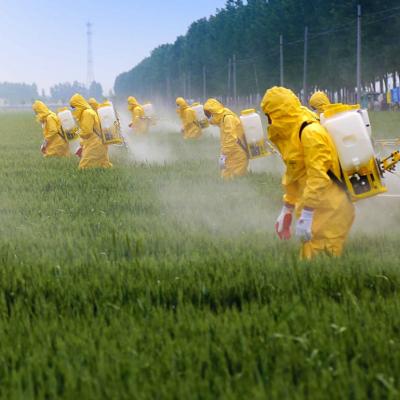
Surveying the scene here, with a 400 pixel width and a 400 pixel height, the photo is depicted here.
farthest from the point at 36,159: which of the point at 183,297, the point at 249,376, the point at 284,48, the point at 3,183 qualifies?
the point at 284,48

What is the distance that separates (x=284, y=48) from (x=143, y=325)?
203ft

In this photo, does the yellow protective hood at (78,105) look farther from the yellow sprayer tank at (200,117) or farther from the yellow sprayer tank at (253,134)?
the yellow sprayer tank at (200,117)

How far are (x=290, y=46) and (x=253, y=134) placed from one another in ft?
169

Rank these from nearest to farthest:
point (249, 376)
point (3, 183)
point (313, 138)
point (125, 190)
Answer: point (249, 376) → point (313, 138) → point (125, 190) → point (3, 183)

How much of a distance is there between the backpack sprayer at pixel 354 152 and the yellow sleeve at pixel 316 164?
106 mm

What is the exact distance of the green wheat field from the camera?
366 cm

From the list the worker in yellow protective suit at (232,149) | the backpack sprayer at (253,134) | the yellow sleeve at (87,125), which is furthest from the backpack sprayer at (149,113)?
the backpack sprayer at (253,134)

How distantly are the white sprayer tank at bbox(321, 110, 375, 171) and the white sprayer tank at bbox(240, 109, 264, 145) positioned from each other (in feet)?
23.9

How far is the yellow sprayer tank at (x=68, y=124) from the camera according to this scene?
66.3 feet

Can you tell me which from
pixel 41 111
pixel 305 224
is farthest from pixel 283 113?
pixel 41 111

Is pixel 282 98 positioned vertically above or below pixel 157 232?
above

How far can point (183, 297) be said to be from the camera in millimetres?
5281

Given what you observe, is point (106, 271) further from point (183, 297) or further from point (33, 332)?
point (33, 332)

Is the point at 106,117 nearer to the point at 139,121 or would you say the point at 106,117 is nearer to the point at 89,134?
the point at 89,134
